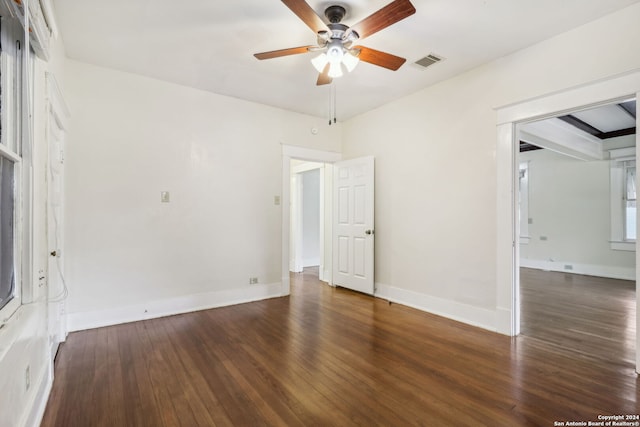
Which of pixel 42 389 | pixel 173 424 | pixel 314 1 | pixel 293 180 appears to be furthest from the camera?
pixel 293 180

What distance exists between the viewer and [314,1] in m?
2.34

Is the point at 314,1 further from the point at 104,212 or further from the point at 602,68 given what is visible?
the point at 104,212

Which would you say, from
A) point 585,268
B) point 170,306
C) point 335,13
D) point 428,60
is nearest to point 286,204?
point 170,306

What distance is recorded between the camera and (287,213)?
466cm

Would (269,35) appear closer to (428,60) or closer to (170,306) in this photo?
(428,60)

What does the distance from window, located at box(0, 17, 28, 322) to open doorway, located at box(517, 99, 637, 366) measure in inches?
160

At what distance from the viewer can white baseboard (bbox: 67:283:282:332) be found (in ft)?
10.6

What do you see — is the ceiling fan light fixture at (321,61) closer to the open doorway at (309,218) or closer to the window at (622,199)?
the open doorway at (309,218)

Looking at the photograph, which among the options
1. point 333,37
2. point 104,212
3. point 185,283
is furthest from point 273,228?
point 333,37

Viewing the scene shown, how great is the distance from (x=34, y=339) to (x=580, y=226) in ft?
28.7

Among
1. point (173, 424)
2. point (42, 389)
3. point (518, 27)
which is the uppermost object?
point (518, 27)

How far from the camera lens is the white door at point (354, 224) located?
181 inches

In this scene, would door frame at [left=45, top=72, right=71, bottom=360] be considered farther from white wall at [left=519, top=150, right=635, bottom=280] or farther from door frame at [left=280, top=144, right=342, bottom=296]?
white wall at [left=519, top=150, right=635, bottom=280]

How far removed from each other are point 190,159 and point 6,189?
2426mm
